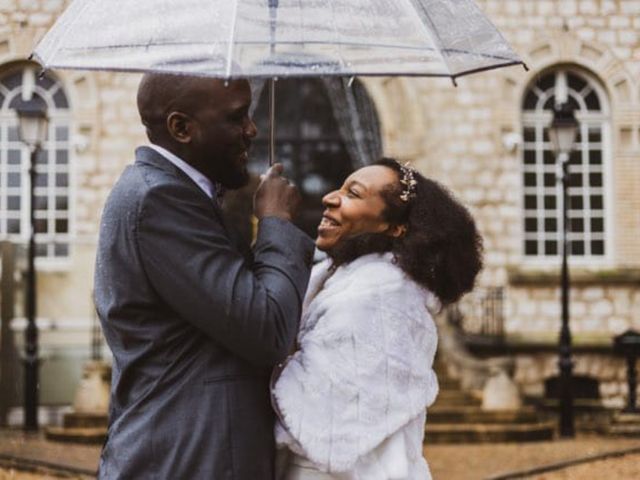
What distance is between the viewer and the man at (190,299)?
289 centimetres

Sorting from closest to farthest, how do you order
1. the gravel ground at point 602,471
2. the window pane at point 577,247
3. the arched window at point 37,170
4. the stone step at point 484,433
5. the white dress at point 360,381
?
1. the white dress at point 360,381
2. the gravel ground at point 602,471
3. the stone step at point 484,433
4. the arched window at point 37,170
5. the window pane at point 577,247

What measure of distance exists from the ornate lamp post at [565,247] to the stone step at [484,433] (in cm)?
39

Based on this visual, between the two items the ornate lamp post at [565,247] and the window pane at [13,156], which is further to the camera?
the window pane at [13,156]

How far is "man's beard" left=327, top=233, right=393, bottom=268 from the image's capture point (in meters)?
3.36

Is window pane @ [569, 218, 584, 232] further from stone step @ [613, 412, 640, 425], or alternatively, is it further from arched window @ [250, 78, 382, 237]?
stone step @ [613, 412, 640, 425]

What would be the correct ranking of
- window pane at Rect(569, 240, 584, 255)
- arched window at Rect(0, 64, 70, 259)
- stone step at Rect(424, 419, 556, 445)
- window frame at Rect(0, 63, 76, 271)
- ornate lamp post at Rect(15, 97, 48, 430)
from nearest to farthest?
stone step at Rect(424, 419, 556, 445) < ornate lamp post at Rect(15, 97, 48, 430) < window frame at Rect(0, 63, 76, 271) < arched window at Rect(0, 64, 70, 259) < window pane at Rect(569, 240, 584, 255)

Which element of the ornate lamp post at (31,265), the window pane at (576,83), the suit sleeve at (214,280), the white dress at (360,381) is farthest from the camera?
the window pane at (576,83)

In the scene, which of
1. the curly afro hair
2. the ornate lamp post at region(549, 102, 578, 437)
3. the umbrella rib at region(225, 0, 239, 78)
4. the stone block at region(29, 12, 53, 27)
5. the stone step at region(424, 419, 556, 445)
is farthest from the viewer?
the stone block at region(29, 12, 53, 27)

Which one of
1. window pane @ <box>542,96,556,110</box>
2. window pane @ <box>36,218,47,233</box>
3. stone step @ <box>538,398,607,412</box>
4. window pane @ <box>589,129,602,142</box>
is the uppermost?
window pane @ <box>542,96,556,110</box>

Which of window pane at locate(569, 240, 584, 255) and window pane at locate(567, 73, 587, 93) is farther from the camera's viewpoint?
window pane at locate(567, 73, 587, 93)

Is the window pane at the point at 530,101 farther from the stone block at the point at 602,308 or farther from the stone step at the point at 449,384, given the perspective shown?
the stone step at the point at 449,384

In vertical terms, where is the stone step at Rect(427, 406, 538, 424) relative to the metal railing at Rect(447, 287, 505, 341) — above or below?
below

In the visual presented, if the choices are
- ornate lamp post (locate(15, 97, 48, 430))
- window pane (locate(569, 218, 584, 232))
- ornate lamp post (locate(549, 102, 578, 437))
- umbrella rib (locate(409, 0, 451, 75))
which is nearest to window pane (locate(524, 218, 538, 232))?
window pane (locate(569, 218, 584, 232))

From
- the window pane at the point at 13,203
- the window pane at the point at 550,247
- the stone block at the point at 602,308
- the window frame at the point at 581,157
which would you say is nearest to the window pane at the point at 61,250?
the window pane at the point at 13,203
